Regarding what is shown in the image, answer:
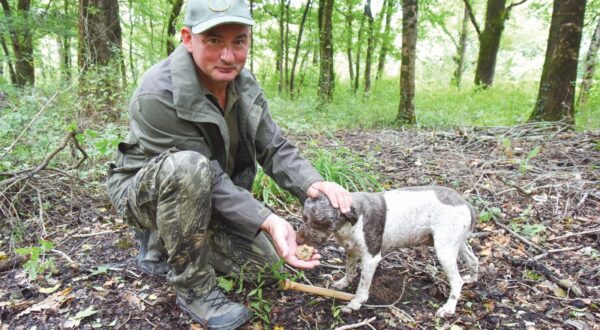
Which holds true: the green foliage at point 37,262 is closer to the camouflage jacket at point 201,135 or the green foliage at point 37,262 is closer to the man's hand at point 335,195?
the camouflage jacket at point 201,135

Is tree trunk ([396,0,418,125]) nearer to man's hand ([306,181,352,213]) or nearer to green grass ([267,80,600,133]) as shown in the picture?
green grass ([267,80,600,133])

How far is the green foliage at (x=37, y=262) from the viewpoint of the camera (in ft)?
7.93

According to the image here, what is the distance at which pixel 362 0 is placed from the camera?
17.2 meters

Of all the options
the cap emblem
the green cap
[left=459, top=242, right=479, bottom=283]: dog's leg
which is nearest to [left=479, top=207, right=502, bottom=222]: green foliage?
[left=459, top=242, right=479, bottom=283]: dog's leg

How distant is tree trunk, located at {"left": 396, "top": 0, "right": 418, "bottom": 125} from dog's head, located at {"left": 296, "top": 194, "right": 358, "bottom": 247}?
6.59 m

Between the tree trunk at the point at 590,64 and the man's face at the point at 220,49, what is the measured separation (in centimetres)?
746

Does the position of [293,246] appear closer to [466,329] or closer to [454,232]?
[454,232]

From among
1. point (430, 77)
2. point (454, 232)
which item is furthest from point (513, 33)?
point (454, 232)

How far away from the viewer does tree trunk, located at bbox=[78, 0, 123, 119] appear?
6410 mm

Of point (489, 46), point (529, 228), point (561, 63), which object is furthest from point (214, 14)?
point (489, 46)

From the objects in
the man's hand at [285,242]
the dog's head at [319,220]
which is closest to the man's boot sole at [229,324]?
the man's hand at [285,242]

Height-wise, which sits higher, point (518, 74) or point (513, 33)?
point (513, 33)

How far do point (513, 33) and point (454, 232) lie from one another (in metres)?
34.2

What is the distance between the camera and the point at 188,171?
218 centimetres
